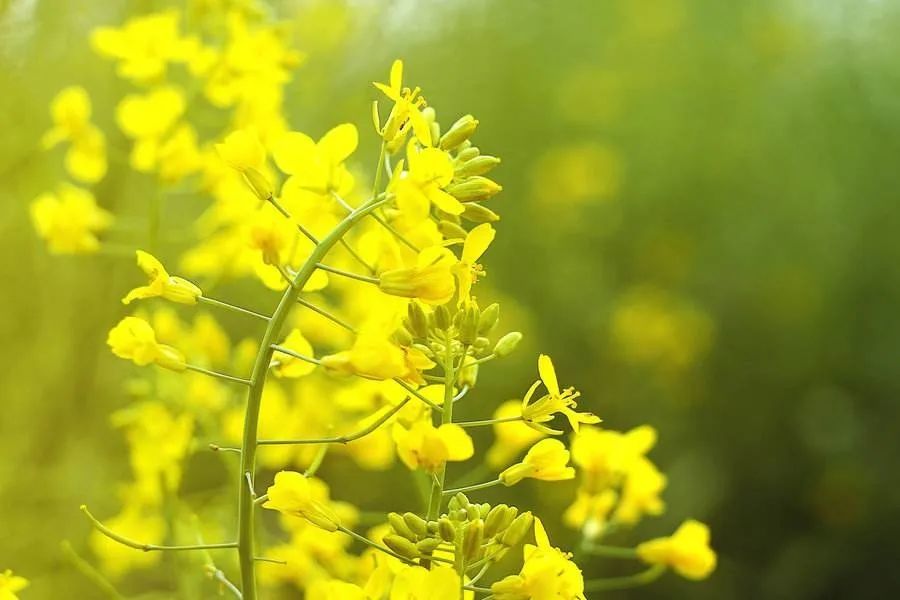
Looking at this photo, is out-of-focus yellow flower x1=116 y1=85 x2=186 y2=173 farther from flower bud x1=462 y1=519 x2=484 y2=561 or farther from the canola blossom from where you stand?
flower bud x1=462 y1=519 x2=484 y2=561

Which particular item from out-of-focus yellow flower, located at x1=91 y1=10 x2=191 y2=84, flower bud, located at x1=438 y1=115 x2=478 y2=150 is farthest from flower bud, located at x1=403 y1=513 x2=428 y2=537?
out-of-focus yellow flower, located at x1=91 y1=10 x2=191 y2=84

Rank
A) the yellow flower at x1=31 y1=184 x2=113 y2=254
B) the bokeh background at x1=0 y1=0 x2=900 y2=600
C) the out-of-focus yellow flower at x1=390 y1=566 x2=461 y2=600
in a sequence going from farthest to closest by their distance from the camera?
the bokeh background at x1=0 y1=0 x2=900 y2=600 < the yellow flower at x1=31 y1=184 x2=113 y2=254 < the out-of-focus yellow flower at x1=390 y1=566 x2=461 y2=600

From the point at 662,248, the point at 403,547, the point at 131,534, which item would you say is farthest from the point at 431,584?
the point at 662,248

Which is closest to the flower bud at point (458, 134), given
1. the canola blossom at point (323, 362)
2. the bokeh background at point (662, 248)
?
the canola blossom at point (323, 362)

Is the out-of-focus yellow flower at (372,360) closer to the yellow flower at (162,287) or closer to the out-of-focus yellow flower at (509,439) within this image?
the yellow flower at (162,287)

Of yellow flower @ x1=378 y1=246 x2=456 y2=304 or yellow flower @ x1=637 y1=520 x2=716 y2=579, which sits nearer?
yellow flower @ x1=378 y1=246 x2=456 y2=304

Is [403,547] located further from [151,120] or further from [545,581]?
[151,120]

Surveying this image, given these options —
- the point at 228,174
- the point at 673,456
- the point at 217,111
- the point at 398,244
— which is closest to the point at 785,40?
the point at 673,456
